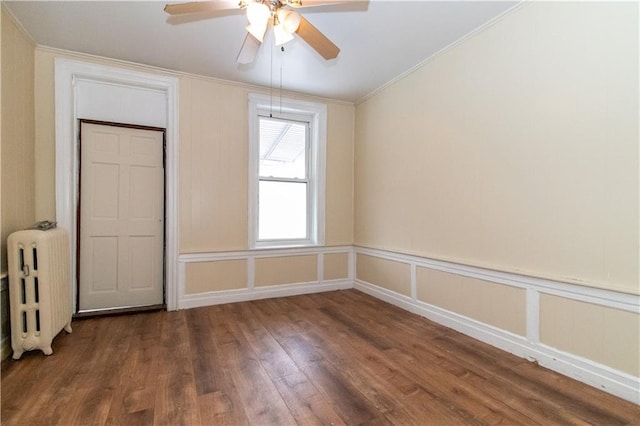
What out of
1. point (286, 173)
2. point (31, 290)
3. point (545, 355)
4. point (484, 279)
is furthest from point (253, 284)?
point (545, 355)

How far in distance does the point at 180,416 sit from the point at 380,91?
3.77m

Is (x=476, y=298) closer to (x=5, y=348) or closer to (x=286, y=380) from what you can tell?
(x=286, y=380)

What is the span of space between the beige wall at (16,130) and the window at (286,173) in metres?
2.06

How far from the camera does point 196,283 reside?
11.8 feet

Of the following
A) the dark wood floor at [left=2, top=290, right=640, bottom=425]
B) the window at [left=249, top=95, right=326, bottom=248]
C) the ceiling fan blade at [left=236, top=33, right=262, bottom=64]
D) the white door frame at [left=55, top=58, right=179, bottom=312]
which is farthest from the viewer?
the window at [left=249, top=95, right=326, bottom=248]

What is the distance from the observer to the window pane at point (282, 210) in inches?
162

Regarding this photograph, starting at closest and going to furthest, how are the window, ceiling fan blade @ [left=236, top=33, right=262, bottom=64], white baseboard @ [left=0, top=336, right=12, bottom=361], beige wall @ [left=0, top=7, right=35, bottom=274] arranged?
ceiling fan blade @ [left=236, top=33, right=262, bottom=64] < white baseboard @ [left=0, top=336, right=12, bottom=361] < beige wall @ [left=0, top=7, right=35, bottom=274] < the window

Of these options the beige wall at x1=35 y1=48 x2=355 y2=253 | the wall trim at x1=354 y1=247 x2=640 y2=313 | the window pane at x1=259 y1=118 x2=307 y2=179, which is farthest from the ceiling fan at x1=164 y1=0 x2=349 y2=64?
the wall trim at x1=354 y1=247 x2=640 y2=313

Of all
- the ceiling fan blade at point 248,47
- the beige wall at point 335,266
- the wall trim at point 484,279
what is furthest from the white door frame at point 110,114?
the beige wall at point 335,266

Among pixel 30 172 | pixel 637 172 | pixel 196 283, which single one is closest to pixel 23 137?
pixel 30 172

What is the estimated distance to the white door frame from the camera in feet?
9.94

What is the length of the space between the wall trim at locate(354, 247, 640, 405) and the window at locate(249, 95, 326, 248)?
168 centimetres

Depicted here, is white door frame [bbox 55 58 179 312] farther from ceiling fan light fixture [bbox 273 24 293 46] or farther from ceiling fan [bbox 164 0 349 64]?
ceiling fan light fixture [bbox 273 24 293 46]

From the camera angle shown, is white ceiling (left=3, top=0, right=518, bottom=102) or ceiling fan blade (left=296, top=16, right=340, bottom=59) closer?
ceiling fan blade (left=296, top=16, right=340, bottom=59)
